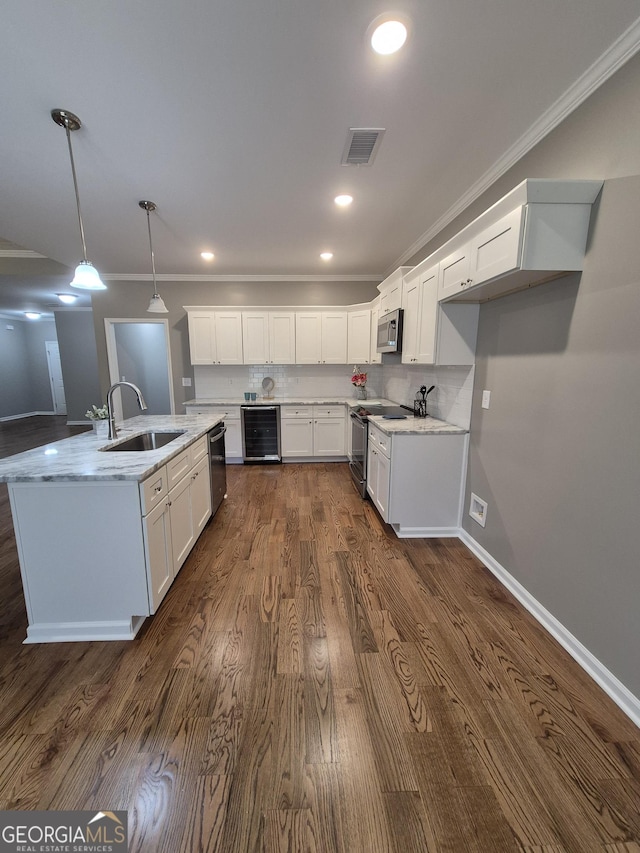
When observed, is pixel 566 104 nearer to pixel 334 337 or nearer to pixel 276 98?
pixel 276 98

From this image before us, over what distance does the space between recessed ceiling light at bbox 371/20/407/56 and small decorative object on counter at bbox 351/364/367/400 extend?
12.2ft

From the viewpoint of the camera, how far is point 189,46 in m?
1.41

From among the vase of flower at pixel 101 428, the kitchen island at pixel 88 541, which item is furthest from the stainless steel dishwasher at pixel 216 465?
the kitchen island at pixel 88 541

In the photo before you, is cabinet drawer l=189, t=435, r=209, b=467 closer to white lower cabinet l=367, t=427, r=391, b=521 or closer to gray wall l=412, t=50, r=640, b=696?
white lower cabinet l=367, t=427, r=391, b=521

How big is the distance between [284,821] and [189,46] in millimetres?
2983

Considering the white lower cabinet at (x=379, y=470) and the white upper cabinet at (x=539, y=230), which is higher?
the white upper cabinet at (x=539, y=230)

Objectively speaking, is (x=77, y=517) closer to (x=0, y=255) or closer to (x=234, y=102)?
(x=234, y=102)

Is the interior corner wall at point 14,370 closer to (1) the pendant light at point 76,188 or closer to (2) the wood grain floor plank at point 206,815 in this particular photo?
(1) the pendant light at point 76,188

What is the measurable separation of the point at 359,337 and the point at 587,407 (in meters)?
3.63

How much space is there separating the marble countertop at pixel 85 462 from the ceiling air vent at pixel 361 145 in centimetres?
222

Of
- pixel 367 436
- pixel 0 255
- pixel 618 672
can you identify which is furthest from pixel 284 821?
pixel 0 255

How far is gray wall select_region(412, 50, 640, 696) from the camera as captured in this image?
4.63 ft

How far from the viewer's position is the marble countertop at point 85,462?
1.64 metres

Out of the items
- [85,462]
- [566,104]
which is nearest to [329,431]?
[85,462]
